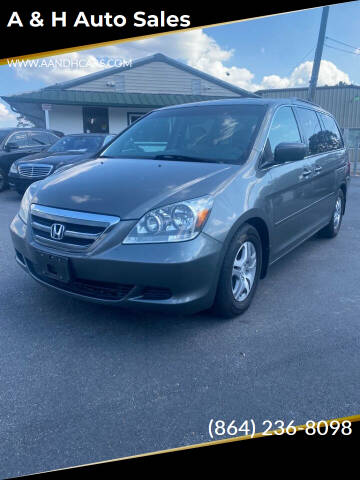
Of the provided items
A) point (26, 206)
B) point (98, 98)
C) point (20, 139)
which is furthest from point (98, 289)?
point (98, 98)

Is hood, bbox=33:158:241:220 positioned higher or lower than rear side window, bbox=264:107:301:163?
lower

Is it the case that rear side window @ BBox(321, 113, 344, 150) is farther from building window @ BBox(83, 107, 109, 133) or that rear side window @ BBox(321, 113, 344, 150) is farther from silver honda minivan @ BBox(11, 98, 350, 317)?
building window @ BBox(83, 107, 109, 133)

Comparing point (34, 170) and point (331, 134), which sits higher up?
point (331, 134)

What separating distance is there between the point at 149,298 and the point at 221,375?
682mm

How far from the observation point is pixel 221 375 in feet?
7.88

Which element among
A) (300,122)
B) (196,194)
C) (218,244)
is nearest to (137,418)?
(218,244)

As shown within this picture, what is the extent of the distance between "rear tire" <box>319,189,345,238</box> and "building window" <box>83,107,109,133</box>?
51.7ft

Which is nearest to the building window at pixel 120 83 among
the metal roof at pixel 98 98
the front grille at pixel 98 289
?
the metal roof at pixel 98 98

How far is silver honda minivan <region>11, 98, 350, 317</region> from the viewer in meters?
2.52

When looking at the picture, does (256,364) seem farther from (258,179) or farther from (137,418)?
(258,179)

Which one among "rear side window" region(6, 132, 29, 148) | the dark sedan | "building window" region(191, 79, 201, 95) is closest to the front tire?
the dark sedan

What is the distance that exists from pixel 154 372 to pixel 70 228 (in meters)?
1.14

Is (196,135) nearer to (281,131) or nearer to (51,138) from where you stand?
(281,131)

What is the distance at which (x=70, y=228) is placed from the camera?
267 cm
